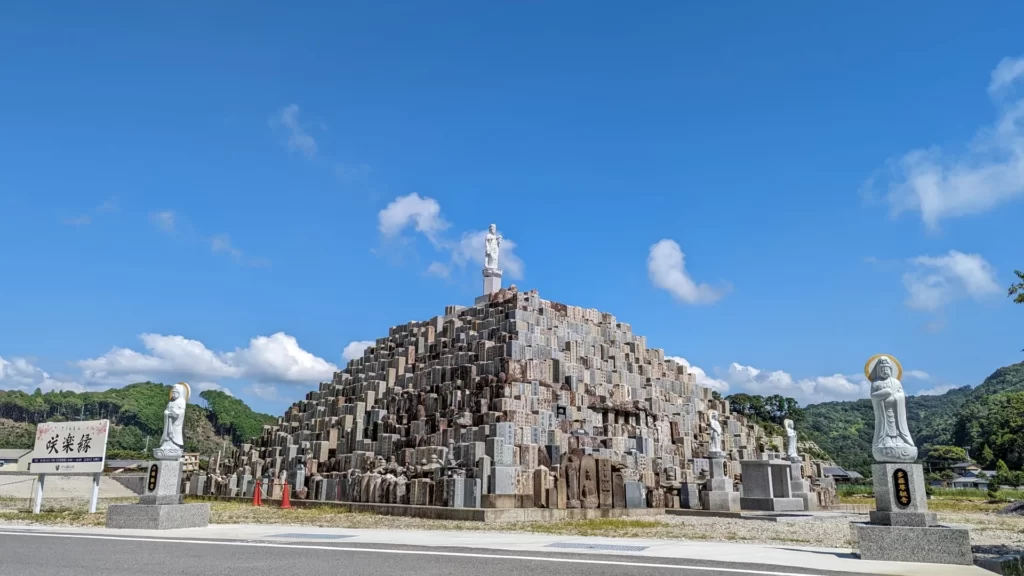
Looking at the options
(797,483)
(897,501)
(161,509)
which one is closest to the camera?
(897,501)

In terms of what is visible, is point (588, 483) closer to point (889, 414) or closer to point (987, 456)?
point (889, 414)

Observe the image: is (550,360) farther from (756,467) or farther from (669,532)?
(669,532)

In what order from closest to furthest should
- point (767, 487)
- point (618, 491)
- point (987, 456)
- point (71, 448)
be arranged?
point (71, 448) < point (618, 491) < point (767, 487) < point (987, 456)

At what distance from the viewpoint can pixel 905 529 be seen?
1144 cm

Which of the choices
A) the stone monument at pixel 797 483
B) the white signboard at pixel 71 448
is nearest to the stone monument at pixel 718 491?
the stone monument at pixel 797 483

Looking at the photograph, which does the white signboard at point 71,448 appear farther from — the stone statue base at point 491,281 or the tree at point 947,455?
the tree at point 947,455

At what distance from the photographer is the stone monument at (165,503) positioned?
1633cm

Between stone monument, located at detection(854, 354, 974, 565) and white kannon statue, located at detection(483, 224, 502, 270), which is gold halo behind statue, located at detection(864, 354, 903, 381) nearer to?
stone monument, located at detection(854, 354, 974, 565)

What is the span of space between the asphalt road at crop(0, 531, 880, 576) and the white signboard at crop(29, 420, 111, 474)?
10334 millimetres

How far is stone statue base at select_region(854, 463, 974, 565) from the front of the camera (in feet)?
36.7

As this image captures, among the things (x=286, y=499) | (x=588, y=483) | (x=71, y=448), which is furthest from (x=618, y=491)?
(x=71, y=448)

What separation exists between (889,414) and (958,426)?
96.8m

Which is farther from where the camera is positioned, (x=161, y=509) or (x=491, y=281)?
(x=491, y=281)

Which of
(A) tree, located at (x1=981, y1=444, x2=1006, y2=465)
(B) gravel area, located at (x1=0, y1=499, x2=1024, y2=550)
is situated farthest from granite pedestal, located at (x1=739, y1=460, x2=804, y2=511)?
(A) tree, located at (x1=981, y1=444, x2=1006, y2=465)
